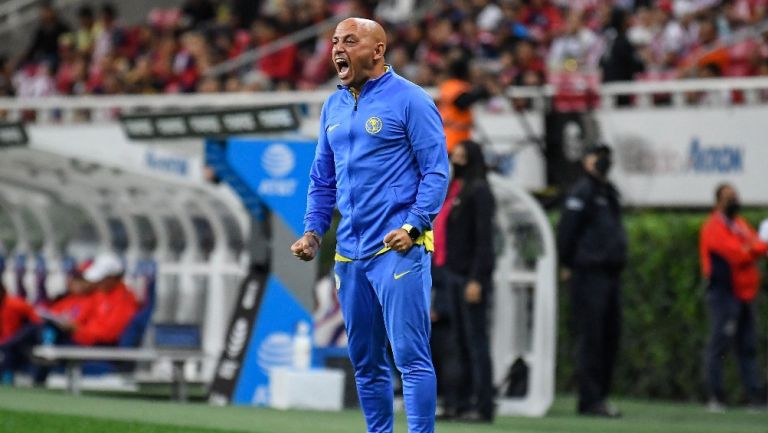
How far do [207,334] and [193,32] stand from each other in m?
9.59

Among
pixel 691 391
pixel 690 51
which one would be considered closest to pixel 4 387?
pixel 691 391

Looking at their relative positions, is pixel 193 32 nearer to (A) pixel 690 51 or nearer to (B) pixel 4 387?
(A) pixel 690 51

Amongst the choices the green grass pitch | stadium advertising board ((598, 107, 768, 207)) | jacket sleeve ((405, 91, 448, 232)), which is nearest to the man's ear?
jacket sleeve ((405, 91, 448, 232))

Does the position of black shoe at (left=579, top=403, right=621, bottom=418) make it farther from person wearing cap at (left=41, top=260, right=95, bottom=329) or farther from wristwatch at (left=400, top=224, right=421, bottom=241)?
wristwatch at (left=400, top=224, right=421, bottom=241)

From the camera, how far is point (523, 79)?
19703 mm

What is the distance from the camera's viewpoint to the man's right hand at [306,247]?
29.3 feet

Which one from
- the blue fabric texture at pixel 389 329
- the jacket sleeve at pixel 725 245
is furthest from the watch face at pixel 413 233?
the jacket sleeve at pixel 725 245

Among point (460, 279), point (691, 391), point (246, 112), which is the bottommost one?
point (691, 391)

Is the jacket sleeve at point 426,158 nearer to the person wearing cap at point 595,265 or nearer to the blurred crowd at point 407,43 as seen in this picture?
the person wearing cap at point 595,265

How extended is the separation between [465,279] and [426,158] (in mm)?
4604

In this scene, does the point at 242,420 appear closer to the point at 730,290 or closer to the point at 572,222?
the point at 572,222

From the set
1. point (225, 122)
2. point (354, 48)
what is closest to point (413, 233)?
point (354, 48)

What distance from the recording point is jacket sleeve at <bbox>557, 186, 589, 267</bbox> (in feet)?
46.4

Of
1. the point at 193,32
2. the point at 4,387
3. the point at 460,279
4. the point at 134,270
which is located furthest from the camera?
the point at 193,32
